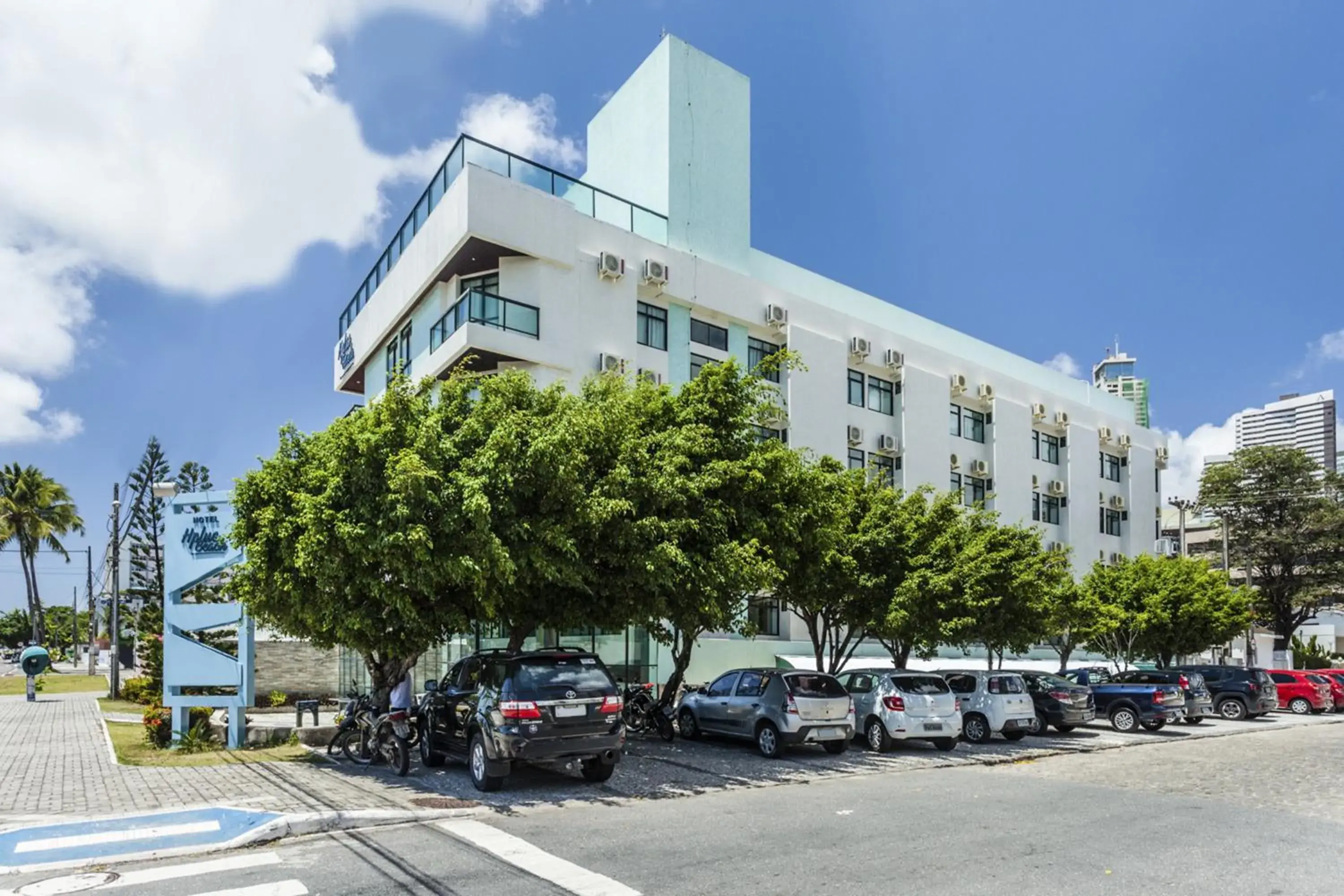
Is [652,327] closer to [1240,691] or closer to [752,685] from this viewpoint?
[752,685]

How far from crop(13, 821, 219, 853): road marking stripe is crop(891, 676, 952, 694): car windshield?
12369 millimetres

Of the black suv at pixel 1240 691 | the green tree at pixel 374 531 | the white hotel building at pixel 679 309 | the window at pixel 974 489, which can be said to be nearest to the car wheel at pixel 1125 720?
the black suv at pixel 1240 691

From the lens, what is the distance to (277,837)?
32.7ft

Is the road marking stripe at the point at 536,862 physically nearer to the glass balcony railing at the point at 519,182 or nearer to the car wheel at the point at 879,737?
the car wheel at the point at 879,737

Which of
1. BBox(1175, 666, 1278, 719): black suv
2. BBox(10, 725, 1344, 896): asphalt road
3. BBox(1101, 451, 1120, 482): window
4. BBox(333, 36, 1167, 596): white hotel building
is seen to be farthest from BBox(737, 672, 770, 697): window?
BBox(1101, 451, 1120, 482): window

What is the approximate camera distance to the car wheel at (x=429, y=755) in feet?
48.4

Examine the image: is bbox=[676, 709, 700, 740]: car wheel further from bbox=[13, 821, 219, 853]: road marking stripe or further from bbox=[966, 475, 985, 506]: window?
bbox=[966, 475, 985, 506]: window

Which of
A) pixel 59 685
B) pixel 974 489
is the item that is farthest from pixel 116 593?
pixel 974 489

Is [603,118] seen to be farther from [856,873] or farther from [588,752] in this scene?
[856,873]

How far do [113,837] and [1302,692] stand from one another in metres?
35.7

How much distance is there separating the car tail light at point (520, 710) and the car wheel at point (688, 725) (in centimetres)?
731

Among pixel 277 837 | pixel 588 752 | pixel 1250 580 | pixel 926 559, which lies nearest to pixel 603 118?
pixel 926 559

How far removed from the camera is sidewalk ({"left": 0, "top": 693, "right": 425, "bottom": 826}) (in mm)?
11594

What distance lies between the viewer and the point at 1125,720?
2525cm
